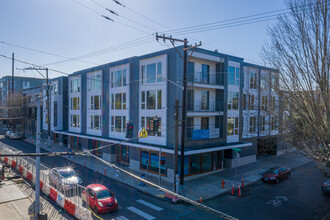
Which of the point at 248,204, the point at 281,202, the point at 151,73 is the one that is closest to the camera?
the point at 248,204

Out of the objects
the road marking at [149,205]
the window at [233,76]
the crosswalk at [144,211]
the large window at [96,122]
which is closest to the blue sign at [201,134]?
the window at [233,76]

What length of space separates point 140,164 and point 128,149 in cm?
335

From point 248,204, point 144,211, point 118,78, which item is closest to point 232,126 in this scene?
point 248,204

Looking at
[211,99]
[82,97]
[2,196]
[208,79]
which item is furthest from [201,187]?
[82,97]

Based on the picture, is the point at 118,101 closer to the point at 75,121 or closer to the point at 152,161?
the point at 152,161

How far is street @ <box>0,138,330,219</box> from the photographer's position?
45.6 ft

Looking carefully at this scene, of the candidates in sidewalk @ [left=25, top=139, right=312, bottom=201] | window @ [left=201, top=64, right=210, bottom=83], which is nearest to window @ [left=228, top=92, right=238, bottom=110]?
window @ [left=201, top=64, right=210, bottom=83]

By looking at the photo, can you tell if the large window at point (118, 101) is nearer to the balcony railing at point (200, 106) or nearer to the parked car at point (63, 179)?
the balcony railing at point (200, 106)

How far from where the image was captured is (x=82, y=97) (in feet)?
110

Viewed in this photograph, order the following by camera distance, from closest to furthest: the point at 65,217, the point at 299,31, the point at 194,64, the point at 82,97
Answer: the point at 299,31 → the point at 65,217 → the point at 194,64 → the point at 82,97

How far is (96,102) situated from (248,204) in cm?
2238

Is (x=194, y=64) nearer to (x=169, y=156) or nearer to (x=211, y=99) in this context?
(x=211, y=99)

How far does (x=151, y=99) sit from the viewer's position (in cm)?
2286

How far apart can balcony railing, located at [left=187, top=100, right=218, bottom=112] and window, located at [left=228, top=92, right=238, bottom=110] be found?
2.14 meters
